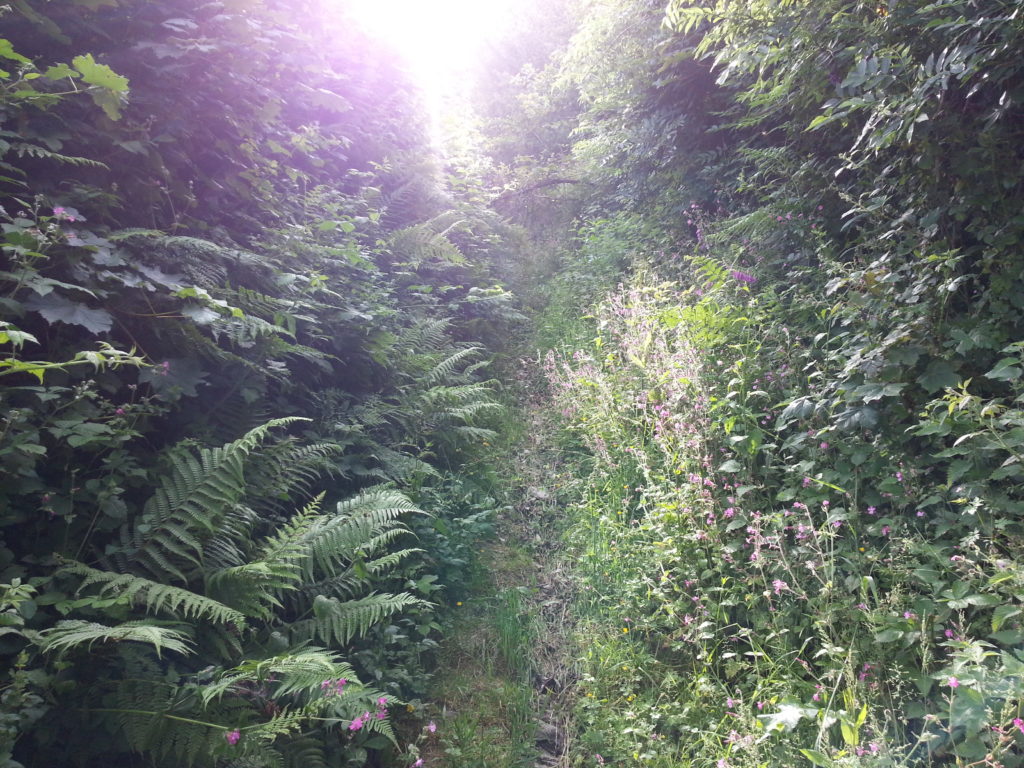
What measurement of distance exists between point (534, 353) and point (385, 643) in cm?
520

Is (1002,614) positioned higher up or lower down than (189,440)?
lower down

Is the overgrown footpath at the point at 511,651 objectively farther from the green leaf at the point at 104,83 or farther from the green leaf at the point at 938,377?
the green leaf at the point at 104,83

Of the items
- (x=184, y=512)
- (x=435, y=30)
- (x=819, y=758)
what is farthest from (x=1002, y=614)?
(x=435, y=30)

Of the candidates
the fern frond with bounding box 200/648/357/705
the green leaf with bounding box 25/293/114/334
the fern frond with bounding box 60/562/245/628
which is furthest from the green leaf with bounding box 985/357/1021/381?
the green leaf with bounding box 25/293/114/334

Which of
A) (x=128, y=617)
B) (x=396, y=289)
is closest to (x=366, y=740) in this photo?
(x=128, y=617)

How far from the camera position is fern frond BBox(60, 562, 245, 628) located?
2088mm

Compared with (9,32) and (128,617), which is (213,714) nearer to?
(128,617)

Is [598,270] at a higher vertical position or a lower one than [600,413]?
higher

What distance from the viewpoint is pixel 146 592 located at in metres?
2.18

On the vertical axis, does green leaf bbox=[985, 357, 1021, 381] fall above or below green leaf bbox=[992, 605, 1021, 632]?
above

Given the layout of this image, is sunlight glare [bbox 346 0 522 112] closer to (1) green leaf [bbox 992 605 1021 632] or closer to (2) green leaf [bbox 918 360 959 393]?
(2) green leaf [bbox 918 360 959 393]

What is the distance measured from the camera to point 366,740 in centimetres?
245

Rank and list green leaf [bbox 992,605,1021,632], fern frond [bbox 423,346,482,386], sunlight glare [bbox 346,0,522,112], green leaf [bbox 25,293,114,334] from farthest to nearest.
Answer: sunlight glare [bbox 346,0,522,112] → fern frond [bbox 423,346,482,386] → green leaf [bbox 25,293,114,334] → green leaf [bbox 992,605,1021,632]

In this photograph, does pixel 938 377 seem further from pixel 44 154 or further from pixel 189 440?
pixel 44 154
